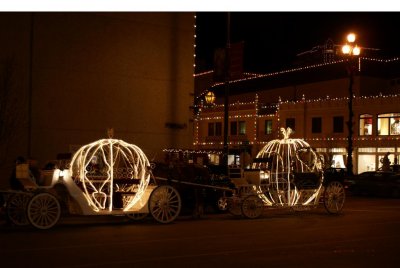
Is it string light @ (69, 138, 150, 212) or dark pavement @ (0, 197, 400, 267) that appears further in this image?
string light @ (69, 138, 150, 212)

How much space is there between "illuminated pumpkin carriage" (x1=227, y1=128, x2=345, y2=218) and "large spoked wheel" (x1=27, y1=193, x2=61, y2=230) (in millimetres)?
5329

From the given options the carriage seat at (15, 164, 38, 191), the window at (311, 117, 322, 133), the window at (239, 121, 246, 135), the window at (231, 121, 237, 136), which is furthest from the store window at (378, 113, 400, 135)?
the carriage seat at (15, 164, 38, 191)

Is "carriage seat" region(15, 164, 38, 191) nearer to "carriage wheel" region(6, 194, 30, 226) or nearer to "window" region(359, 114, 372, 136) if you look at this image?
"carriage wheel" region(6, 194, 30, 226)

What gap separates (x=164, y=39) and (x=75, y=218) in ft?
32.1

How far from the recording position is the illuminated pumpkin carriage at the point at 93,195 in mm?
15453

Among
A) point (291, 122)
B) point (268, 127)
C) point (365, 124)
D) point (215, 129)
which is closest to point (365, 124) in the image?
point (365, 124)

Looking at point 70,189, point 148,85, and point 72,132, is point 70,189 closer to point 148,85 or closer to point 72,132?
point 72,132

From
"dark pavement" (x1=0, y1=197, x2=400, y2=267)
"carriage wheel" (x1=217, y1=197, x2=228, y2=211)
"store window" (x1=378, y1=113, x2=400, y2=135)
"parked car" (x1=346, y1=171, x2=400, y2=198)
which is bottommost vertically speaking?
"dark pavement" (x1=0, y1=197, x2=400, y2=267)

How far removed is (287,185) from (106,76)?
27.8 ft

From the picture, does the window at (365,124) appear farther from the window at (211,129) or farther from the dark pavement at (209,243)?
→ the dark pavement at (209,243)

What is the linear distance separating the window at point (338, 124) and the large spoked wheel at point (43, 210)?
3606cm

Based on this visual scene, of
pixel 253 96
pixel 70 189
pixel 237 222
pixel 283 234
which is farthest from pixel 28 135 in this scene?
pixel 253 96

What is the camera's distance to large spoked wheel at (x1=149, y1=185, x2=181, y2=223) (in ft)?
54.5

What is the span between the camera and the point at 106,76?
79.8ft
